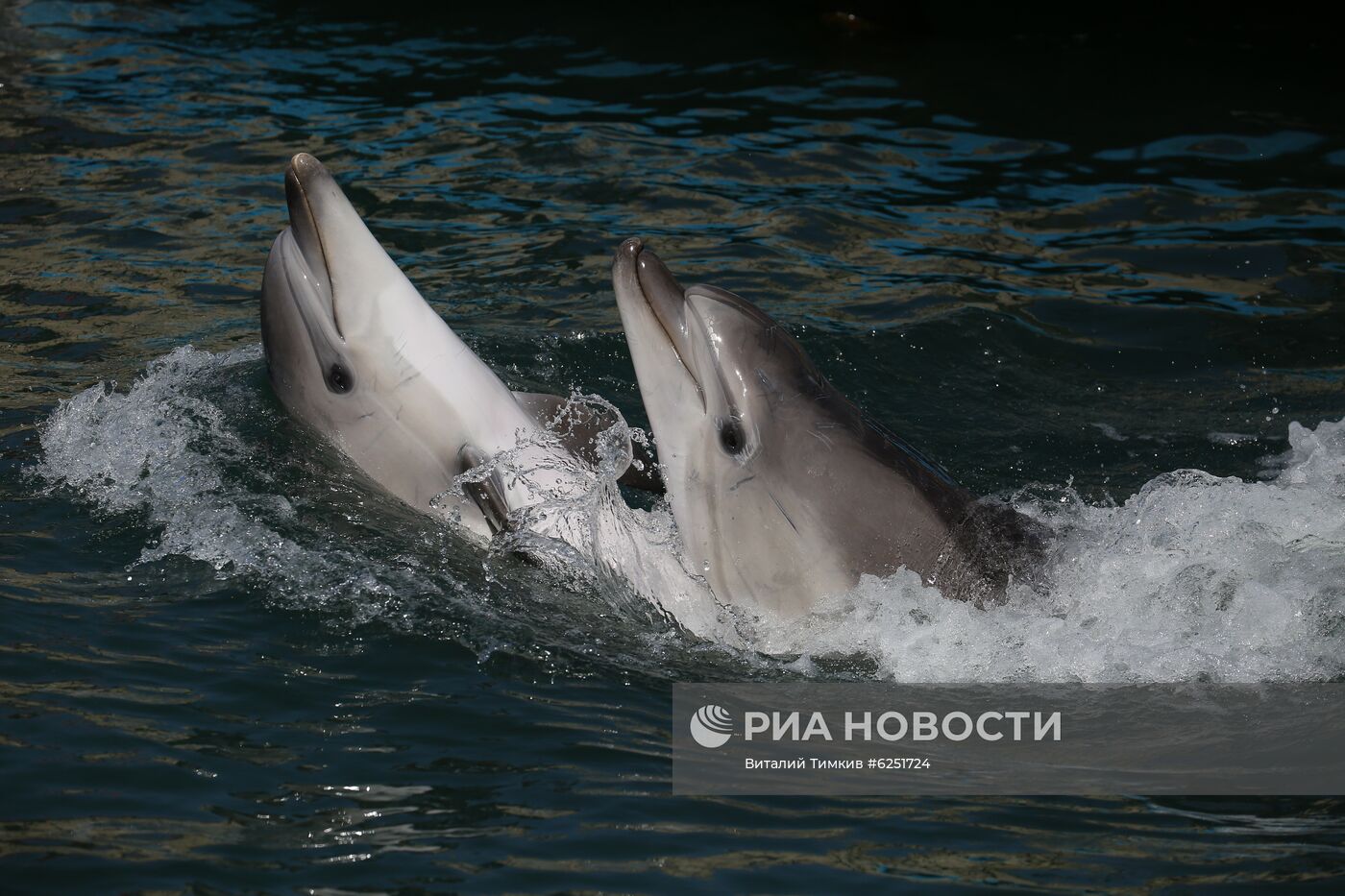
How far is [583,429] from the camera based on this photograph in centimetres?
703

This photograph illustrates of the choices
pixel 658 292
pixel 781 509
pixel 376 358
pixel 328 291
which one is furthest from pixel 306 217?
pixel 781 509

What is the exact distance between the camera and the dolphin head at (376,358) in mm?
6660

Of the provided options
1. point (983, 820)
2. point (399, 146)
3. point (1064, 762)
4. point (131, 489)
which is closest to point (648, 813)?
point (983, 820)

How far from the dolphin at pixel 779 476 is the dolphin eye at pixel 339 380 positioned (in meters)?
1.46

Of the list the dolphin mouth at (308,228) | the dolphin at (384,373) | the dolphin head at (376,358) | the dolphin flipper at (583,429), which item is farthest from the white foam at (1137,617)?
the dolphin mouth at (308,228)

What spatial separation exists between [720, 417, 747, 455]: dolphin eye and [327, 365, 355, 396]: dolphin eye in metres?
1.88

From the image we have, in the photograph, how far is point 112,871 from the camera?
415 centimetres

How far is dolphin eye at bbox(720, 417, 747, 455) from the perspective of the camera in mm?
5832

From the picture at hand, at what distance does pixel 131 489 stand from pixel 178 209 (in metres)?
5.82

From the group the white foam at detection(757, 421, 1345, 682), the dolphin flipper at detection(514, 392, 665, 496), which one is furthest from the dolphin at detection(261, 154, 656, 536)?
the white foam at detection(757, 421, 1345, 682)

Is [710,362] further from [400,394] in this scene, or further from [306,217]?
[306,217]

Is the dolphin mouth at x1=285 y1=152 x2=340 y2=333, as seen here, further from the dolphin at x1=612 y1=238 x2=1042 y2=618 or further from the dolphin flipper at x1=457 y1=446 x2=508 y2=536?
the dolphin at x1=612 y1=238 x2=1042 y2=618

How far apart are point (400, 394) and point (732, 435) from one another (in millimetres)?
1717

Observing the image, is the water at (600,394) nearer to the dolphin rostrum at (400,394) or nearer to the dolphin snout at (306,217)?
the dolphin rostrum at (400,394)
